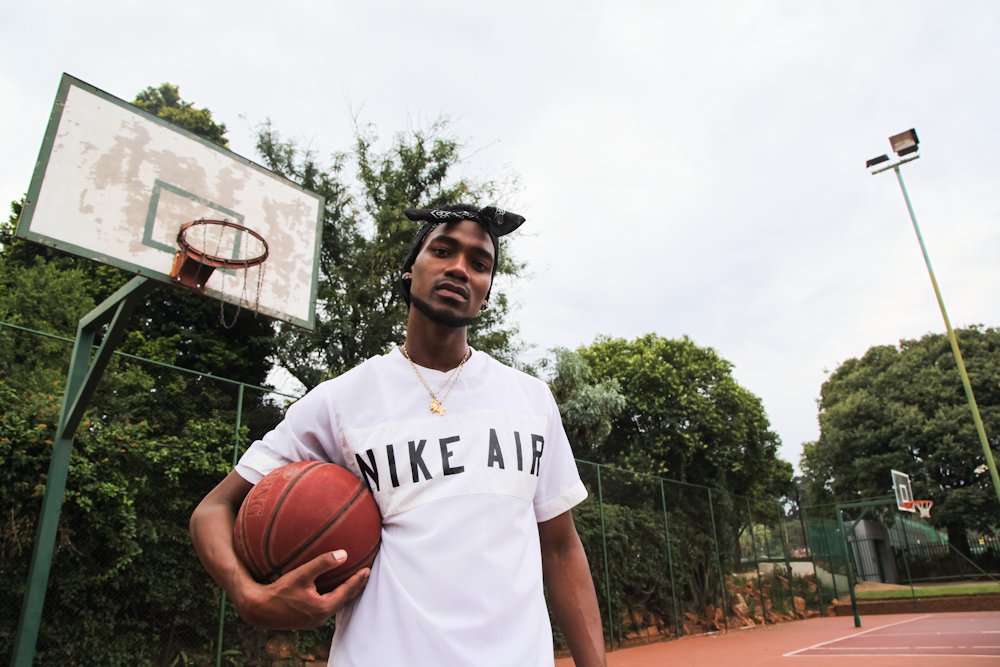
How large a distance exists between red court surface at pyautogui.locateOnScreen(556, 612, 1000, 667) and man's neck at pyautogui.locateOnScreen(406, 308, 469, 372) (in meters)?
7.55

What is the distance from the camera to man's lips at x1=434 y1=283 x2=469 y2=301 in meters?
1.43

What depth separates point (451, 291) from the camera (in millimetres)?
1431

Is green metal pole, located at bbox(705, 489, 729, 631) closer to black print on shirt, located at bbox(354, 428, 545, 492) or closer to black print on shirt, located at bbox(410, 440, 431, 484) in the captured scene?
black print on shirt, located at bbox(354, 428, 545, 492)

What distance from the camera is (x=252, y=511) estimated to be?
1.22 metres

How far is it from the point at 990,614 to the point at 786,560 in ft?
15.4

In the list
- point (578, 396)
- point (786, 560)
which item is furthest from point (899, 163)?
point (786, 560)

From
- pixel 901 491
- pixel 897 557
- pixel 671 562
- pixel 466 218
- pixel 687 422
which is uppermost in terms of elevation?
pixel 687 422

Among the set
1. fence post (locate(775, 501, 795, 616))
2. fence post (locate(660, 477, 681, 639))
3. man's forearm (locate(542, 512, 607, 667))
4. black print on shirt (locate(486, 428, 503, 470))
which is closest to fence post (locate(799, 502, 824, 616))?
fence post (locate(775, 501, 795, 616))

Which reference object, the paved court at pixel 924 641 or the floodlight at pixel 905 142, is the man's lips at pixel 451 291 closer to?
the paved court at pixel 924 641

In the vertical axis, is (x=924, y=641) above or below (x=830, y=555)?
below

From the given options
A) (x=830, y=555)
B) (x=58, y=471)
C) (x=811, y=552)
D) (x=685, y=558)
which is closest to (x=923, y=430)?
(x=830, y=555)

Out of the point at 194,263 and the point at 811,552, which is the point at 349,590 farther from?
the point at 811,552

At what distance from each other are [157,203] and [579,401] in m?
11.5

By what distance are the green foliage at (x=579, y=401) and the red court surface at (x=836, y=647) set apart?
5.26 m
